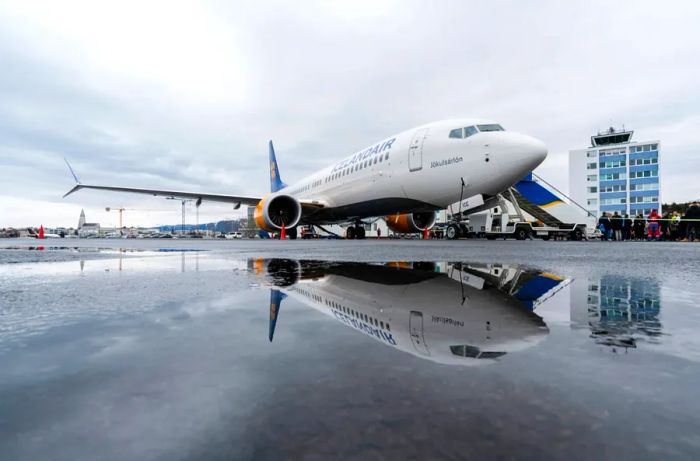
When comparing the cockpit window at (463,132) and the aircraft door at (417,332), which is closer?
the aircraft door at (417,332)

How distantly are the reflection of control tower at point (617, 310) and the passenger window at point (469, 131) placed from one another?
721 centimetres

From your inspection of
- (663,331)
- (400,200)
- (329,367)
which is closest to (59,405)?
(329,367)

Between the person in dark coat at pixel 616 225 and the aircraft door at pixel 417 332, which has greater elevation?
the person in dark coat at pixel 616 225

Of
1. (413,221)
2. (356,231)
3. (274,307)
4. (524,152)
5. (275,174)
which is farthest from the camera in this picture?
(275,174)

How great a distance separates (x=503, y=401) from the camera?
2.92 feet

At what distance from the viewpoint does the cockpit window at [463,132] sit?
9.73m

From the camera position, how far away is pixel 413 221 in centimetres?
1678

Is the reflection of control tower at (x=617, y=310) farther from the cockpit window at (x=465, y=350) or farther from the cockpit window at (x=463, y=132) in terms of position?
the cockpit window at (x=463, y=132)

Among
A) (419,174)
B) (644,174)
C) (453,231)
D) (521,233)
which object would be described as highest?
(644,174)

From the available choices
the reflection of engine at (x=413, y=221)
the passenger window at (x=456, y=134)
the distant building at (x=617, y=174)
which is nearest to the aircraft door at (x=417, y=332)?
the passenger window at (x=456, y=134)

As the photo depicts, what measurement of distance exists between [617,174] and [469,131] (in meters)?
60.8

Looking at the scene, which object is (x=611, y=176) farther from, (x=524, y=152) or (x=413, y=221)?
(x=524, y=152)

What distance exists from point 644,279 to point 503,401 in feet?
10.7

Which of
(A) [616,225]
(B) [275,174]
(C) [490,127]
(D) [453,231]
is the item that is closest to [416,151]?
(C) [490,127]
